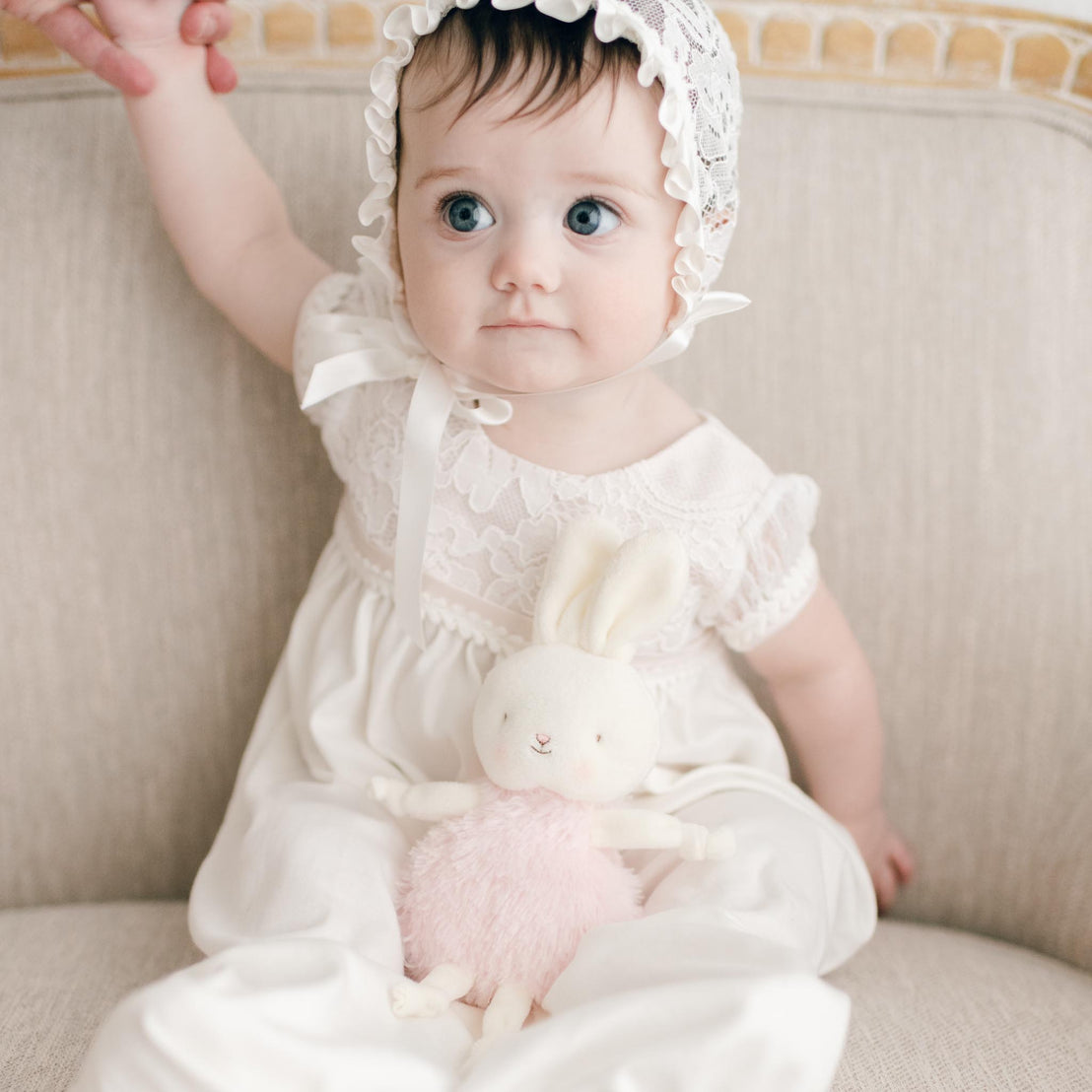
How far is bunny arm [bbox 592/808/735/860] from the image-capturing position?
0.87 meters

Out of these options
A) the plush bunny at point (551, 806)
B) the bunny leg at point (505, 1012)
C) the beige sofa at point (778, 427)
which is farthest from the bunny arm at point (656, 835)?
the beige sofa at point (778, 427)

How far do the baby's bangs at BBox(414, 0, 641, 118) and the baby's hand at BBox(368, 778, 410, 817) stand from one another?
0.51 m

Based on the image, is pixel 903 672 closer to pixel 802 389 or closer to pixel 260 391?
pixel 802 389

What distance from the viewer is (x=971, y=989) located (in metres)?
0.94

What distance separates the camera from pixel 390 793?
2.99ft

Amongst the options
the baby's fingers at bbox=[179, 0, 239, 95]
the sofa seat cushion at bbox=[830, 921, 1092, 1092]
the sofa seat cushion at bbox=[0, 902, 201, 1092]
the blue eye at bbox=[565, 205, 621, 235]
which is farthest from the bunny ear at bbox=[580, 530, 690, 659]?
the baby's fingers at bbox=[179, 0, 239, 95]

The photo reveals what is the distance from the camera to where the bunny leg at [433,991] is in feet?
2.51

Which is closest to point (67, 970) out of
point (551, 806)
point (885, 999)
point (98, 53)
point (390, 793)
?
point (390, 793)

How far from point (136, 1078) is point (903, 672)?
778 mm

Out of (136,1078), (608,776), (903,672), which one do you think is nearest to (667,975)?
(608,776)

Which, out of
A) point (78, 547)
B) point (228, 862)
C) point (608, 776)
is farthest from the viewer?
point (78, 547)

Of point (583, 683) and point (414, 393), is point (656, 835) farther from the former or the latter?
point (414, 393)

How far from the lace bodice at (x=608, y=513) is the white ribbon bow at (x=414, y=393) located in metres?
0.03

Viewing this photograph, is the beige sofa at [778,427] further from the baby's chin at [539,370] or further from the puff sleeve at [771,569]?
the baby's chin at [539,370]
